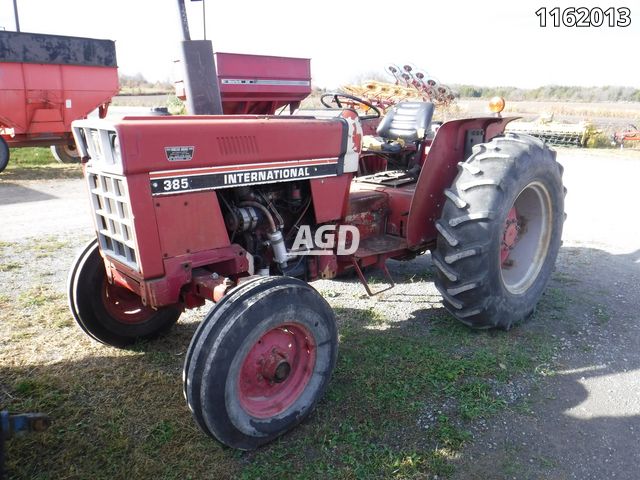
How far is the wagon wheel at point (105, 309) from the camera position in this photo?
3094mm

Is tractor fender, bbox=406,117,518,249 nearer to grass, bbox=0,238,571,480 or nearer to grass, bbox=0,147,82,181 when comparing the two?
grass, bbox=0,238,571,480

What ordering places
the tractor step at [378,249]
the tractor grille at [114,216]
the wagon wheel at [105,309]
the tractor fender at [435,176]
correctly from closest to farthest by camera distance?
1. the tractor grille at [114,216]
2. the wagon wheel at [105,309]
3. the tractor step at [378,249]
4. the tractor fender at [435,176]

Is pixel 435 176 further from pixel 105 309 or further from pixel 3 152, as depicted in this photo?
pixel 3 152

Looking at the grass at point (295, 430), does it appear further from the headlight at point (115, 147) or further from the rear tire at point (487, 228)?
the headlight at point (115, 147)

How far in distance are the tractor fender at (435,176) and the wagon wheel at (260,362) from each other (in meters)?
1.33

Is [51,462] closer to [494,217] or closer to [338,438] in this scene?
[338,438]

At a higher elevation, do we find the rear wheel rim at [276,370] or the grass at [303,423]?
the rear wheel rim at [276,370]

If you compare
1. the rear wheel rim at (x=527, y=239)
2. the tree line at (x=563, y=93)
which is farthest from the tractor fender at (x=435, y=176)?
the tree line at (x=563, y=93)

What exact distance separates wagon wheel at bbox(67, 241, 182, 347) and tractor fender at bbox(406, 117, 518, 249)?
1.74 m

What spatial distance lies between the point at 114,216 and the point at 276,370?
3.65 feet

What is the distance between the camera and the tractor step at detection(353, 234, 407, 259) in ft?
11.5

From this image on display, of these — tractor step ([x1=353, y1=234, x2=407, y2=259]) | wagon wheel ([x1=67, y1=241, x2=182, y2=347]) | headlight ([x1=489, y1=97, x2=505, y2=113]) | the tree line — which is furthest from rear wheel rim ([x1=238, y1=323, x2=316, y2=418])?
the tree line

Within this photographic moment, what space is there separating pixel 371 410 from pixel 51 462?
1540mm

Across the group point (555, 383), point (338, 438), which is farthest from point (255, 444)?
point (555, 383)
